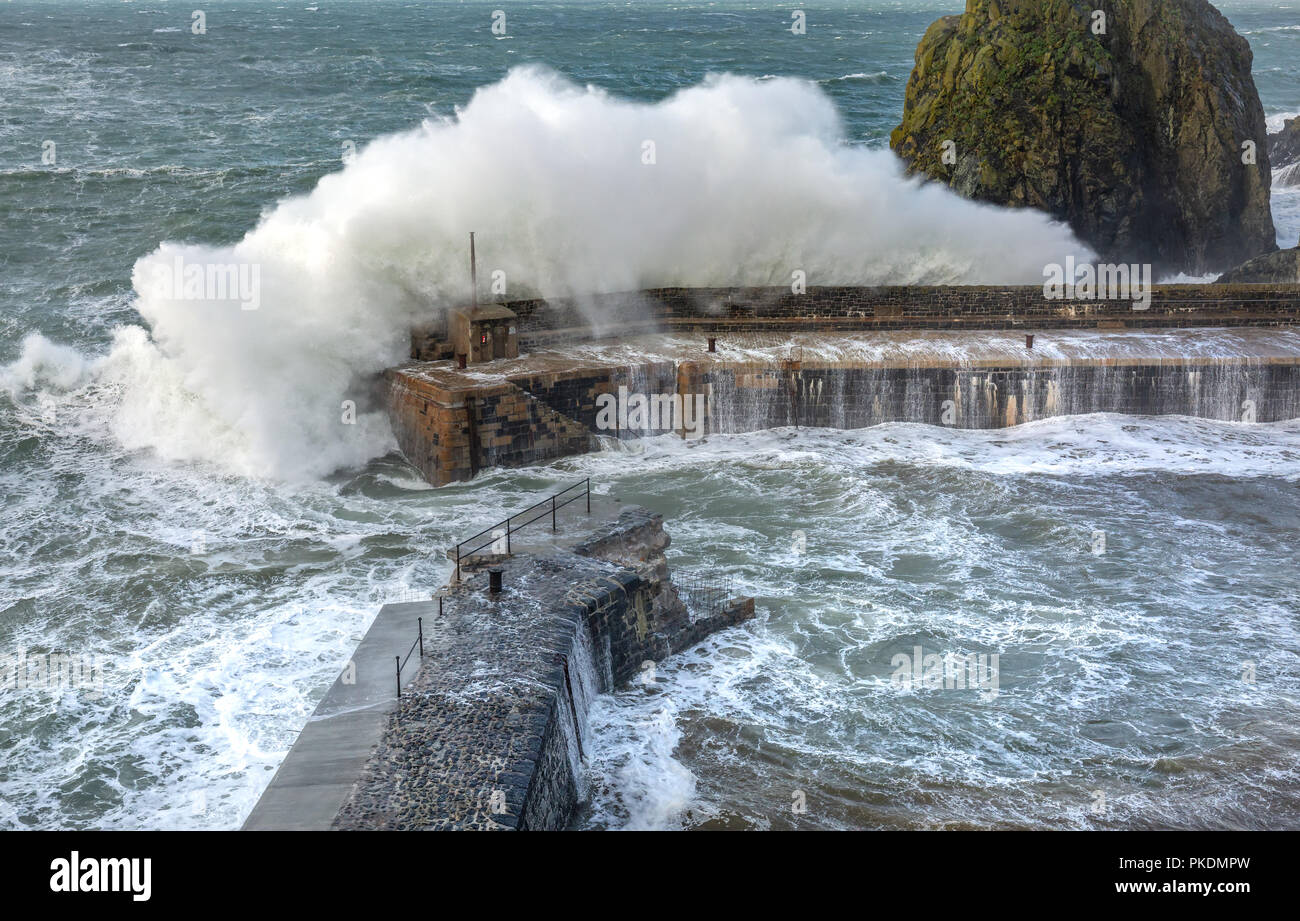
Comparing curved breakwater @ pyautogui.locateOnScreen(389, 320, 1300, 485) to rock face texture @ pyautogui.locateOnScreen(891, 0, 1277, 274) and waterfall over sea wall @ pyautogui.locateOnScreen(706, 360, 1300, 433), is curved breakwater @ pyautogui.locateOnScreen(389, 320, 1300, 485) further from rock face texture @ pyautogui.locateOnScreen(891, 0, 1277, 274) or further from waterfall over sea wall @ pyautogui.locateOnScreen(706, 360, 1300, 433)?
rock face texture @ pyautogui.locateOnScreen(891, 0, 1277, 274)

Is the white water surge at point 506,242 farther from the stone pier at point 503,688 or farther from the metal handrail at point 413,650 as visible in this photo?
the metal handrail at point 413,650

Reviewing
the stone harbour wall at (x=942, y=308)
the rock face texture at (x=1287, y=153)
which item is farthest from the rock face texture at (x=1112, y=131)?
the stone harbour wall at (x=942, y=308)

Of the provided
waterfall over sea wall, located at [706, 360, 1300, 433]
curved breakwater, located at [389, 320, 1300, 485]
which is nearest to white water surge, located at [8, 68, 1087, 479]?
curved breakwater, located at [389, 320, 1300, 485]

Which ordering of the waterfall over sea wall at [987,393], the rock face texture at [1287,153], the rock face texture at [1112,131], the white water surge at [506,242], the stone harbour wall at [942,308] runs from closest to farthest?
the white water surge at [506,242], the waterfall over sea wall at [987,393], the stone harbour wall at [942,308], the rock face texture at [1112,131], the rock face texture at [1287,153]

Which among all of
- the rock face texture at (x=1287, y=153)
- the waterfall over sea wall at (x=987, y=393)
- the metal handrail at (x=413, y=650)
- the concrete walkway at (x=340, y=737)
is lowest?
the concrete walkway at (x=340, y=737)

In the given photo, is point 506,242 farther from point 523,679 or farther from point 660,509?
point 523,679

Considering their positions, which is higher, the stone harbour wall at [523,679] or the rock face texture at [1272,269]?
the rock face texture at [1272,269]

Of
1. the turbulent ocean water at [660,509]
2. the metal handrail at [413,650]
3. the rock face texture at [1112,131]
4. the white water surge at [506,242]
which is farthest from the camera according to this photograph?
the rock face texture at [1112,131]
